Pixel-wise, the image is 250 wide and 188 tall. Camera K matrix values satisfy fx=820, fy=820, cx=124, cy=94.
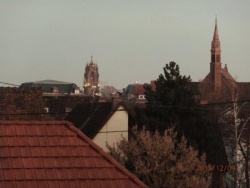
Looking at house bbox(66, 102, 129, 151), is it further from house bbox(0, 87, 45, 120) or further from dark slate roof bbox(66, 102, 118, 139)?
house bbox(0, 87, 45, 120)

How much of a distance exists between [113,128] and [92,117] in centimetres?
379

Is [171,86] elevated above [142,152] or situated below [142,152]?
above

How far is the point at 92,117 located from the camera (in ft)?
167

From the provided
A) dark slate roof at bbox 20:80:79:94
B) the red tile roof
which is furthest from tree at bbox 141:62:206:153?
dark slate roof at bbox 20:80:79:94

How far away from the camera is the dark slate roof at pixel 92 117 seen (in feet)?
157

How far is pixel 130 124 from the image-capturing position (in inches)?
1833

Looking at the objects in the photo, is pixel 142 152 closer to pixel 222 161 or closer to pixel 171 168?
pixel 171 168

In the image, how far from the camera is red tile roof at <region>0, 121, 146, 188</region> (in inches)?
786

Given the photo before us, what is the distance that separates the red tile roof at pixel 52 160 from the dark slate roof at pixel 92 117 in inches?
956

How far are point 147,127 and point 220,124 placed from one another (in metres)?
6.87

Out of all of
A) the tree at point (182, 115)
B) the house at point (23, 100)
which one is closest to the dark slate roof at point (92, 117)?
the tree at point (182, 115)

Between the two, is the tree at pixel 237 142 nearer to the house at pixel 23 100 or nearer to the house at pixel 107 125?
the house at pixel 107 125

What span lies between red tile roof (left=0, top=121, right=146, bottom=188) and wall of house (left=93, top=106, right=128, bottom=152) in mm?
25235

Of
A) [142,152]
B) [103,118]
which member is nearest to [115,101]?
[103,118]
